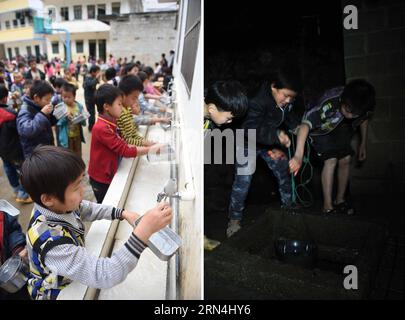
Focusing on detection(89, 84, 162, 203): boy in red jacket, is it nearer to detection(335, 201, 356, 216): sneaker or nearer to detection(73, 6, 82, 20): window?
detection(335, 201, 356, 216): sneaker

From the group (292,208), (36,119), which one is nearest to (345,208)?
(292,208)

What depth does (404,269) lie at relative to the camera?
2.51 meters

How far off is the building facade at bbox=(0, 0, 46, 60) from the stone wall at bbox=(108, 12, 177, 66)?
3725 millimetres

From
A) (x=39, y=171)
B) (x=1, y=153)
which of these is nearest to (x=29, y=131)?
(x=1, y=153)

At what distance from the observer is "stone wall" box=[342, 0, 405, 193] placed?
3514 millimetres

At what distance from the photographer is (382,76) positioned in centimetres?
367

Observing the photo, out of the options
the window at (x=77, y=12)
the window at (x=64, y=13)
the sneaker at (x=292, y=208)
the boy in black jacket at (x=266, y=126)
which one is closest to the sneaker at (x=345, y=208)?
the sneaker at (x=292, y=208)

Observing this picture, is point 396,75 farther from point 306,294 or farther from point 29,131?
point 29,131

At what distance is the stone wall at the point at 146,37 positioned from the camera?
1653 cm

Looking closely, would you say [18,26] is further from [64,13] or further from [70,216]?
[70,216]

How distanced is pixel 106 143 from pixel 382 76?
296 centimetres

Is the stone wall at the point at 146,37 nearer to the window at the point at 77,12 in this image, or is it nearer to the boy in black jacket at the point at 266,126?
the window at the point at 77,12

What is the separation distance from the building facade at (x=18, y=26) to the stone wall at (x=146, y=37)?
3725mm

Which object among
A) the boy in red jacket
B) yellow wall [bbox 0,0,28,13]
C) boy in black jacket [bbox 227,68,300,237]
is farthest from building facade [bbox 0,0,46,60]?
boy in black jacket [bbox 227,68,300,237]
